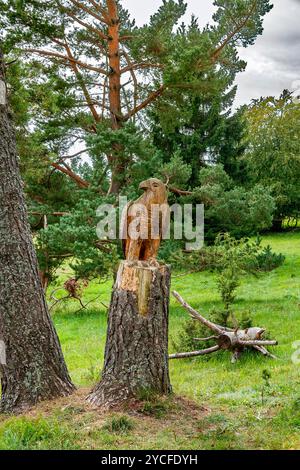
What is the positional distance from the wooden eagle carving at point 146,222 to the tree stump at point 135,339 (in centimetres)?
40

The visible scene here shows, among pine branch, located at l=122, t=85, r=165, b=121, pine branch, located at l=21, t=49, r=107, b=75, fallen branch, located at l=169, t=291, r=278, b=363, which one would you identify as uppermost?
pine branch, located at l=21, t=49, r=107, b=75

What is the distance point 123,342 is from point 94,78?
41.5ft

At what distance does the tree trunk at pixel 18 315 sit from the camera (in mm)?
5332

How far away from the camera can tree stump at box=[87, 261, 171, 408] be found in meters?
4.92

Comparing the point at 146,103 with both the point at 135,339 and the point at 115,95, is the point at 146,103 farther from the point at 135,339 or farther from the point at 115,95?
the point at 135,339

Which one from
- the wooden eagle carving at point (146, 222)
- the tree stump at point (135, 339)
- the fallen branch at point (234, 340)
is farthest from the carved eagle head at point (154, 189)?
the fallen branch at point (234, 340)

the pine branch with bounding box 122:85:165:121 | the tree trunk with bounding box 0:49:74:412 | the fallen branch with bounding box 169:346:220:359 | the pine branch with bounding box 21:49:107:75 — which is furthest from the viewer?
the pine branch with bounding box 122:85:165:121

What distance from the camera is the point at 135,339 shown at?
4.94m

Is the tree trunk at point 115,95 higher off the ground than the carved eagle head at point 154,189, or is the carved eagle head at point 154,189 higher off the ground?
the tree trunk at point 115,95

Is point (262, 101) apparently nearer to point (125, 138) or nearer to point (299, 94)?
point (299, 94)

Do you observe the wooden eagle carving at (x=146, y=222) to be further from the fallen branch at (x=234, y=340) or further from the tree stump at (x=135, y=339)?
the fallen branch at (x=234, y=340)

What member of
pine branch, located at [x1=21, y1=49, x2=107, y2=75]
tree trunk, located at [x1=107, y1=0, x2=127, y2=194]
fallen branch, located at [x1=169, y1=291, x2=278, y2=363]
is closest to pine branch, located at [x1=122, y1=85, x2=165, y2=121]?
tree trunk, located at [x1=107, y1=0, x2=127, y2=194]

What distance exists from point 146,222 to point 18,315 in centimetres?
161

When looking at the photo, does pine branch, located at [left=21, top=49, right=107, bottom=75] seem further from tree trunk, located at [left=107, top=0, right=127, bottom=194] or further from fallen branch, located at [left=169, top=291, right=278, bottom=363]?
fallen branch, located at [left=169, top=291, right=278, bottom=363]
